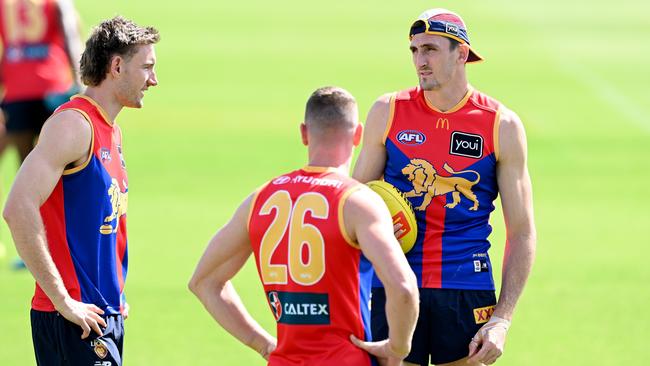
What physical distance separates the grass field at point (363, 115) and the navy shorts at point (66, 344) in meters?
3.24

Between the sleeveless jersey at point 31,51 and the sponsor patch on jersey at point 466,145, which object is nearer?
the sponsor patch on jersey at point 466,145

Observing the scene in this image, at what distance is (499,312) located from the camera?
6.50m

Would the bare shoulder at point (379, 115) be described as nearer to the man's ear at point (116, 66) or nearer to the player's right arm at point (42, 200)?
the man's ear at point (116, 66)

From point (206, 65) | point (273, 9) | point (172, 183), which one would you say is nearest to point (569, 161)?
point (172, 183)

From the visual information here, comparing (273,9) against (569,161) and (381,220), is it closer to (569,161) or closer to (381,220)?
(569,161)

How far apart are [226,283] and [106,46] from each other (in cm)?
145

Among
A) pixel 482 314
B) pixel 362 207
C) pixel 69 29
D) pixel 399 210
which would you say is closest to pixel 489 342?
pixel 482 314

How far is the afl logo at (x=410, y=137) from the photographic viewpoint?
21.8 ft

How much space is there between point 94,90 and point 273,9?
38.8 metres

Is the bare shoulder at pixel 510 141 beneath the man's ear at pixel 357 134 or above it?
beneath

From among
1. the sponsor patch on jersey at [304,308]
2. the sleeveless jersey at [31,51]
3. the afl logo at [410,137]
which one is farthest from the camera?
the sleeveless jersey at [31,51]

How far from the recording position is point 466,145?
6.59m

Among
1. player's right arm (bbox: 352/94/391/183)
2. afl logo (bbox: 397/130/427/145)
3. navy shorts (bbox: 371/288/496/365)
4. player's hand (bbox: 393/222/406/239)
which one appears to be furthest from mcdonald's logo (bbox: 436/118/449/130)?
navy shorts (bbox: 371/288/496/365)

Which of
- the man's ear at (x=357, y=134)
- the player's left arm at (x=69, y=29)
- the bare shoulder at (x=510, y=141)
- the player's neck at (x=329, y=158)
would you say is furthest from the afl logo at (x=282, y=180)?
the player's left arm at (x=69, y=29)
